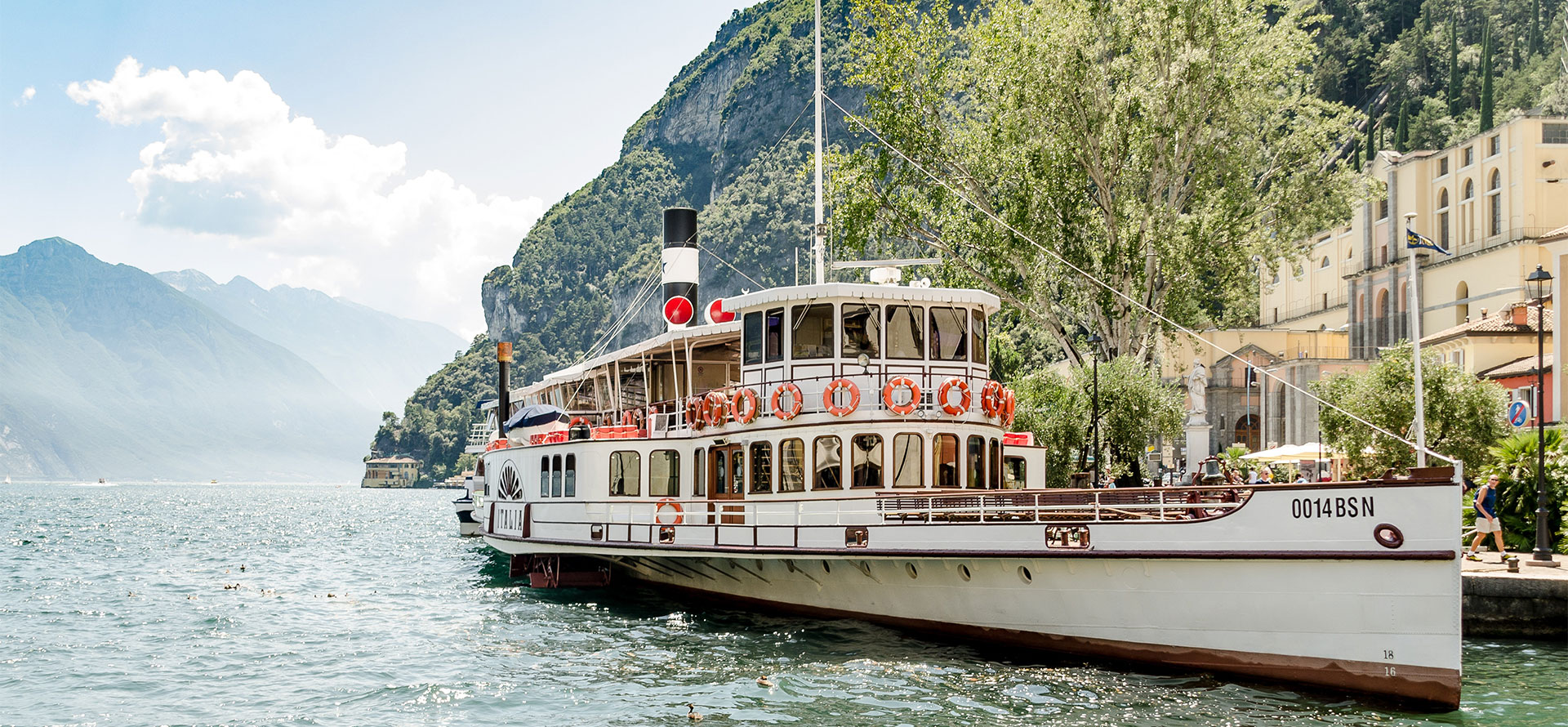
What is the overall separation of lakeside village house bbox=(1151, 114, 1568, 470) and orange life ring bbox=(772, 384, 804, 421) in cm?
2742

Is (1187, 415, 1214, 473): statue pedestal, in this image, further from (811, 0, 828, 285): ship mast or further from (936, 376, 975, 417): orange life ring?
(936, 376, 975, 417): orange life ring

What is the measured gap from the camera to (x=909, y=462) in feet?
60.0

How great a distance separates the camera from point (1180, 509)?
577 inches

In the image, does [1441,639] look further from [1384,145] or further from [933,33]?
[1384,145]

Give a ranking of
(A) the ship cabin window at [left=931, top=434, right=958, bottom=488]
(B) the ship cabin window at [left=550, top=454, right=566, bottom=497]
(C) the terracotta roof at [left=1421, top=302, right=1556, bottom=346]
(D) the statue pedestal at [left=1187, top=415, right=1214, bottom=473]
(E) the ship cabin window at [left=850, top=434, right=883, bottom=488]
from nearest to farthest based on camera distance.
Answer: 1. (E) the ship cabin window at [left=850, top=434, right=883, bottom=488]
2. (A) the ship cabin window at [left=931, top=434, right=958, bottom=488]
3. (B) the ship cabin window at [left=550, top=454, right=566, bottom=497]
4. (D) the statue pedestal at [left=1187, top=415, right=1214, bottom=473]
5. (C) the terracotta roof at [left=1421, top=302, right=1556, bottom=346]

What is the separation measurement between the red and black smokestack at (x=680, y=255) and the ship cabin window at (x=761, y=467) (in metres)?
7.90

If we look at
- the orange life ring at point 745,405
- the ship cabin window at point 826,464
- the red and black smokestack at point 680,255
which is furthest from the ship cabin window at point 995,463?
the red and black smokestack at point 680,255

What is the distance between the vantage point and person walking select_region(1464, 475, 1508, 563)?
2027cm

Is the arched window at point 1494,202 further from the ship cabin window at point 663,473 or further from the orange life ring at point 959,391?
the ship cabin window at point 663,473

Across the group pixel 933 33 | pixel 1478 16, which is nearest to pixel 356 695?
pixel 933 33

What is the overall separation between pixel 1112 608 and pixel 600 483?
1053 centimetres

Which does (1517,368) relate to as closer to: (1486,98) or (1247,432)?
(1247,432)

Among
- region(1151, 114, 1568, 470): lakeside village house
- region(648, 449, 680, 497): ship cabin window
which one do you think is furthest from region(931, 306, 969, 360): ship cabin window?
region(1151, 114, 1568, 470): lakeside village house

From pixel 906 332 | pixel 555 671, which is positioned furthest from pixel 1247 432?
pixel 555 671
